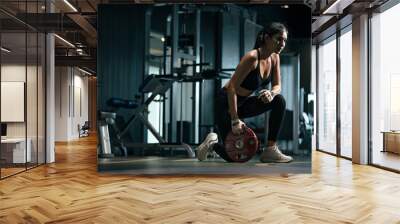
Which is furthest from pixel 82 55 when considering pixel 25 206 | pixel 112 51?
pixel 25 206

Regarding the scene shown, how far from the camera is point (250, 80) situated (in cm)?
616

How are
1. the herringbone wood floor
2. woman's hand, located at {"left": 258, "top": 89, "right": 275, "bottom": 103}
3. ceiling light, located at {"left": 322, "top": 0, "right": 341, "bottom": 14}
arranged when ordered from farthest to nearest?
1. ceiling light, located at {"left": 322, "top": 0, "right": 341, "bottom": 14}
2. woman's hand, located at {"left": 258, "top": 89, "right": 275, "bottom": 103}
3. the herringbone wood floor

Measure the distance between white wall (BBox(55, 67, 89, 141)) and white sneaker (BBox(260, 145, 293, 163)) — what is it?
422 inches

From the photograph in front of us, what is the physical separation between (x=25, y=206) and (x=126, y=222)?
137cm

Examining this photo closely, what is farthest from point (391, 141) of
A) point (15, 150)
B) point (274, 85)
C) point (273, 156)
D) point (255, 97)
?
point (15, 150)

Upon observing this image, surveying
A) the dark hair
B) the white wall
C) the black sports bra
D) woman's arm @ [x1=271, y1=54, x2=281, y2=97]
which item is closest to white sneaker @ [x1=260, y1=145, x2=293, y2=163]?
woman's arm @ [x1=271, y1=54, x2=281, y2=97]

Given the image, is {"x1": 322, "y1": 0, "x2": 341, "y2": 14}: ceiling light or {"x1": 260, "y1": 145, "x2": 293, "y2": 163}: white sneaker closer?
{"x1": 260, "y1": 145, "x2": 293, "y2": 163}: white sneaker

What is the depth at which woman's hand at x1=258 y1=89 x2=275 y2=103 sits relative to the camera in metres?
6.14

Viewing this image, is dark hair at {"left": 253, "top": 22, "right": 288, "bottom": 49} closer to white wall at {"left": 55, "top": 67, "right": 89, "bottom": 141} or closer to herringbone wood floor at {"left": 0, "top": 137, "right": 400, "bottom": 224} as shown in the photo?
herringbone wood floor at {"left": 0, "top": 137, "right": 400, "bottom": 224}

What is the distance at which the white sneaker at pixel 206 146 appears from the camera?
618 centimetres

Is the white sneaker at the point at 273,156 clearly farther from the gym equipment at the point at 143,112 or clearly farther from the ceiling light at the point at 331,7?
the ceiling light at the point at 331,7

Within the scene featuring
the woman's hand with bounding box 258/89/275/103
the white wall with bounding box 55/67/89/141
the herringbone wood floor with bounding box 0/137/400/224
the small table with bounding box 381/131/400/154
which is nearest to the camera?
the herringbone wood floor with bounding box 0/137/400/224

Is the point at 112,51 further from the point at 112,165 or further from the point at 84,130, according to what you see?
the point at 84,130

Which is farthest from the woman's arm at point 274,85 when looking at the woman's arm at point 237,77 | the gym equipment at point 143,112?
the gym equipment at point 143,112
